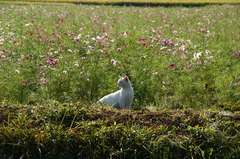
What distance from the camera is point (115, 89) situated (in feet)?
20.9

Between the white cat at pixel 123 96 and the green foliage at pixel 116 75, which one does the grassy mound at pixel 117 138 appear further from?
the white cat at pixel 123 96

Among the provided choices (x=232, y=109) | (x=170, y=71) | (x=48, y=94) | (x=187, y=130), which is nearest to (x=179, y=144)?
(x=187, y=130)

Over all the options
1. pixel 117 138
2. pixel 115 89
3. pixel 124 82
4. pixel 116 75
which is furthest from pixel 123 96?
pixel 117 138

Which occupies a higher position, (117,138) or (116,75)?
(117,138)

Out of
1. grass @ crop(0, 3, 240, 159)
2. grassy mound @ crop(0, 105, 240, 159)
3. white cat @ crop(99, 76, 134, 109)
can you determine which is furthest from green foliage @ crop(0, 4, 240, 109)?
grassy mound @ crop(0, 105, 240, 159)

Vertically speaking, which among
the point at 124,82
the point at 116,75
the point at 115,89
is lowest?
the point at 115,89

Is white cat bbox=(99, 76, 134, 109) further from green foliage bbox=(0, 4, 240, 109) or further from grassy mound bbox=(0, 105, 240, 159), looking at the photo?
grassy mound bbox=(0, 105, 240, 159)

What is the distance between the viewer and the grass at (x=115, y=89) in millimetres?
3068

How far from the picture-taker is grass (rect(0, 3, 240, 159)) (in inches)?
121

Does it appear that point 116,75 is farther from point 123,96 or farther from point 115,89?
point 123,96

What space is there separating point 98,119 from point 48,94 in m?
2.70

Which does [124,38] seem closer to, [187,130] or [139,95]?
[139,95]

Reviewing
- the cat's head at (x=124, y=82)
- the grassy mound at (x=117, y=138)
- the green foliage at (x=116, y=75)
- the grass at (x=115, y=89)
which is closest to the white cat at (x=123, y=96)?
the cat's head at (x=124, y=82)

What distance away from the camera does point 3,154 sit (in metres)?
3.10
